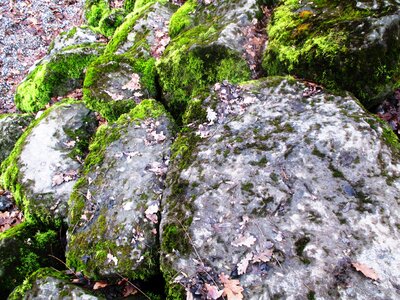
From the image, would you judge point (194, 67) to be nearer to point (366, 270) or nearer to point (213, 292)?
point (213, 292)

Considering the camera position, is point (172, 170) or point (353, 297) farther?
point (172, 170)

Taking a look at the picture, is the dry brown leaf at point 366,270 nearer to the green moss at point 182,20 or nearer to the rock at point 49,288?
the rock at point 49,288

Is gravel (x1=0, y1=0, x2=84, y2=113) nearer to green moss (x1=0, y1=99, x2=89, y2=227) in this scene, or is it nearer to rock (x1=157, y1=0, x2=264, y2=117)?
green moss (x1=0, y1=99, x2=89, y2=227)

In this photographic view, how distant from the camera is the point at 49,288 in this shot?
4227 millimetres

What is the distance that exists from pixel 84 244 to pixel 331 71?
440 cm

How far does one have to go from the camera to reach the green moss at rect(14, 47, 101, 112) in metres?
8.09

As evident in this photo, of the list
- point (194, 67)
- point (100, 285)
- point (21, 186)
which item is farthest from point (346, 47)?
point (21, 186)

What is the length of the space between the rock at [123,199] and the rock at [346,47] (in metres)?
2.42

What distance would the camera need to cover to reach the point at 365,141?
4164 millimetres

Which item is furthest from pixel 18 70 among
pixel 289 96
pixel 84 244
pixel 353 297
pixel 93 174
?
pixel 353 297

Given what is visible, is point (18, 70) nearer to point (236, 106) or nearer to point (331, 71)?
point (236, 106)

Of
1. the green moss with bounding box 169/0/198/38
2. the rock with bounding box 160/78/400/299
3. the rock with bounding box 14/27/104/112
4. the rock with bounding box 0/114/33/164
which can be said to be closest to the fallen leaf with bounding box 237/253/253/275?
the rock with bounding box 160/78/400/299

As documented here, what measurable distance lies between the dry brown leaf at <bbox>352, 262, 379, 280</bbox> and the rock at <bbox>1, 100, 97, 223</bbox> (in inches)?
175

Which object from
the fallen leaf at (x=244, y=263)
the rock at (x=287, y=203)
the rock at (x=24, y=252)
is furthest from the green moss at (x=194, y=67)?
the rock at (x=24, y=252)
